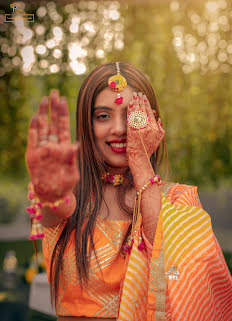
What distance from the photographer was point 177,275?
125 cm

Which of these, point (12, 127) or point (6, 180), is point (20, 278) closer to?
point (6, 180)

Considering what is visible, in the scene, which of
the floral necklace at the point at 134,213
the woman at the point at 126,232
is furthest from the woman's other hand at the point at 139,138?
the floral necklace at the point at 134,213

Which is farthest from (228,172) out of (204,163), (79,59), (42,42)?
(42,42)

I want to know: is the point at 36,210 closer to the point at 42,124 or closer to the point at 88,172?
the point at 42,124

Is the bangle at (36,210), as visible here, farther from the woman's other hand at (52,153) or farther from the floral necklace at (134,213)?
the floral necklace at (134,213)

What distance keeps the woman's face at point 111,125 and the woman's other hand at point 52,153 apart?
461 millimetres

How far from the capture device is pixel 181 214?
1328mm

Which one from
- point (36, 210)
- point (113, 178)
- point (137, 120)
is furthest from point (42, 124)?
point (113, 178)

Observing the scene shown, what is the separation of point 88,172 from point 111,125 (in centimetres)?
21

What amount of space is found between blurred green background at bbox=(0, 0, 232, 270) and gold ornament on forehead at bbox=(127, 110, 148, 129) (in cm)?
355

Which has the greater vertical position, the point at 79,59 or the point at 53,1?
the point at 53,1

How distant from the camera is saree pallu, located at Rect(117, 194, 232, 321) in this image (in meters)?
1.25

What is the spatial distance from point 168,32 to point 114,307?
169 inches

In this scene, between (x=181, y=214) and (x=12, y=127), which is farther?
(x=12, y=127)
